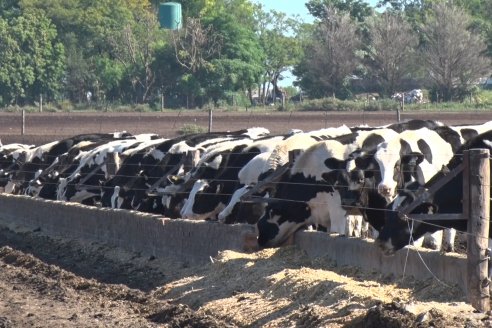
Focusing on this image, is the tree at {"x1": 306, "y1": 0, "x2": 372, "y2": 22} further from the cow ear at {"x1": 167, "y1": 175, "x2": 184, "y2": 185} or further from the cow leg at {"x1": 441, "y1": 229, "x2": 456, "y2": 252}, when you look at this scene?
the cow leg at {"x1": 441, "y1": 229, "x2": 456, "y2": 252}

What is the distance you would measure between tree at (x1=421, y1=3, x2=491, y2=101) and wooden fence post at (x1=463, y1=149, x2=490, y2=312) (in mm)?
58475

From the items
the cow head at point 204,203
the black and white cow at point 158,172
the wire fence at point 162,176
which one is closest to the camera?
the wire fence at point 162,176

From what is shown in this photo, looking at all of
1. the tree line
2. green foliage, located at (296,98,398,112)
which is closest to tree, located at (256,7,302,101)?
the tree line

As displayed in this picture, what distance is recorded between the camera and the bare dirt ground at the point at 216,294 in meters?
10.7

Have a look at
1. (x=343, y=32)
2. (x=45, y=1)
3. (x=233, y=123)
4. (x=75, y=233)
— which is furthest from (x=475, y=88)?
(x=75, y=233)

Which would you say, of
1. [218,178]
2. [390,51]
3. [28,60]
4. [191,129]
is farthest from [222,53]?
[218,178]

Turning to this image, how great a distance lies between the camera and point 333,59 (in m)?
77.8

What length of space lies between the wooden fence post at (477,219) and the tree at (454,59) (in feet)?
192

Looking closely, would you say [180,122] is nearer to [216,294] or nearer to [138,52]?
[216,294]

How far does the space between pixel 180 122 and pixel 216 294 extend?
36055mm

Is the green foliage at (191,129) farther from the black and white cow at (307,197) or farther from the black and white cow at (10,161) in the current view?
the black and white cow at (307,197)

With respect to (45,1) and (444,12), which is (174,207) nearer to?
(444,12)

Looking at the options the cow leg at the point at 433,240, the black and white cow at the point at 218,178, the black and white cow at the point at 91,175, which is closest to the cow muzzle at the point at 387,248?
the cow leg at the point at 433,240

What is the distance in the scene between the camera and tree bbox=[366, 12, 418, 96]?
73.6 m
